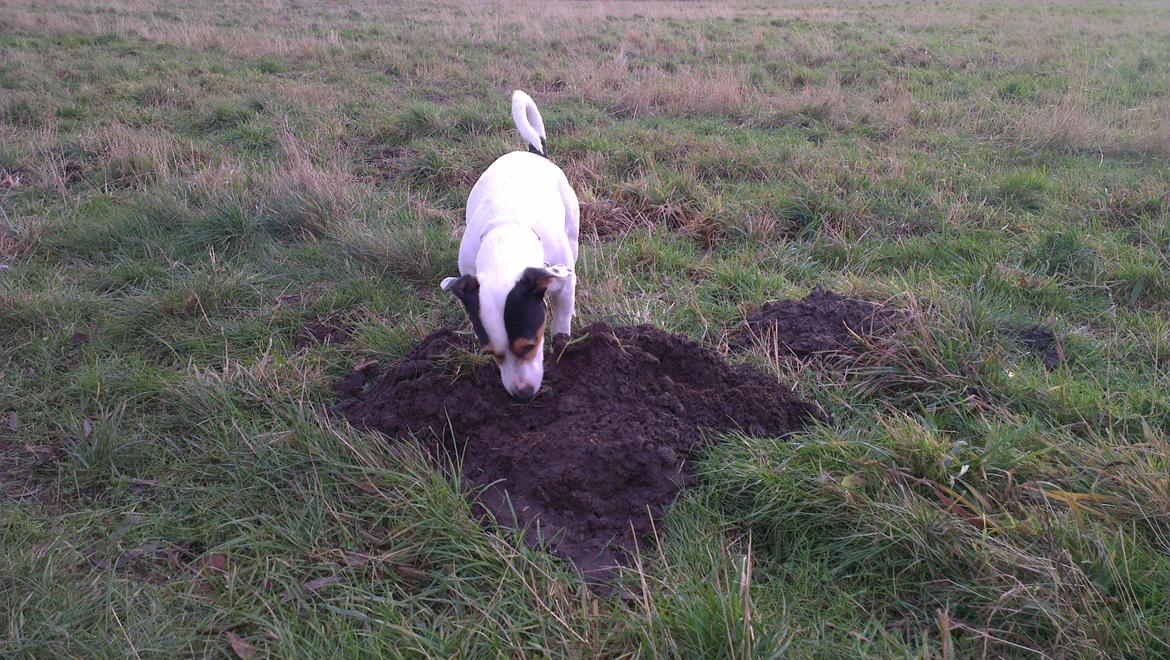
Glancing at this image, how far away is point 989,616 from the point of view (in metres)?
2.10

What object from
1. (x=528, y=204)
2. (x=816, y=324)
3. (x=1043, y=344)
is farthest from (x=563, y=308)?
(x=1043, y=344)

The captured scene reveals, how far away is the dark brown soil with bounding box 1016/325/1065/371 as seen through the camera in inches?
135

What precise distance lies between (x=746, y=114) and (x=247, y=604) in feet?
24.5

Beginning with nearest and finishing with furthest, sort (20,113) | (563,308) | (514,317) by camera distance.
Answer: (514,317) < (563,308) < (20,113)

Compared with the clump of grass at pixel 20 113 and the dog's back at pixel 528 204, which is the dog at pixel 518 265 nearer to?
the dog's back at pixel 528 204

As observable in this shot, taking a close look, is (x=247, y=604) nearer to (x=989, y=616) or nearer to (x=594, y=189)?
(x=989, y=616)

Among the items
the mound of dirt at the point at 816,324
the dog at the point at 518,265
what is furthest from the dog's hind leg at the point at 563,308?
the mound of dirt at the point at 816,324

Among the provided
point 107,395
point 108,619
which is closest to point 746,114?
point 107,395

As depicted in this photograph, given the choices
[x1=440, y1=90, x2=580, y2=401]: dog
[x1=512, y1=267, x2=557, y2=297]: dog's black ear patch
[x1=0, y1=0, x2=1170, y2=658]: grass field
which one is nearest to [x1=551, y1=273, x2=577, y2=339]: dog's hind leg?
[x1=440, y1=90, x2=580, y2=401]: dog

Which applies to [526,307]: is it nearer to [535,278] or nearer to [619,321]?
[535,278]

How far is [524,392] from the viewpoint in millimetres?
2951

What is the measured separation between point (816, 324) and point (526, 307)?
1644 mm

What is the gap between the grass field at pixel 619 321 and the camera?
222 cm

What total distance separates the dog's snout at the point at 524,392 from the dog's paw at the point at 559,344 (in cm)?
41
